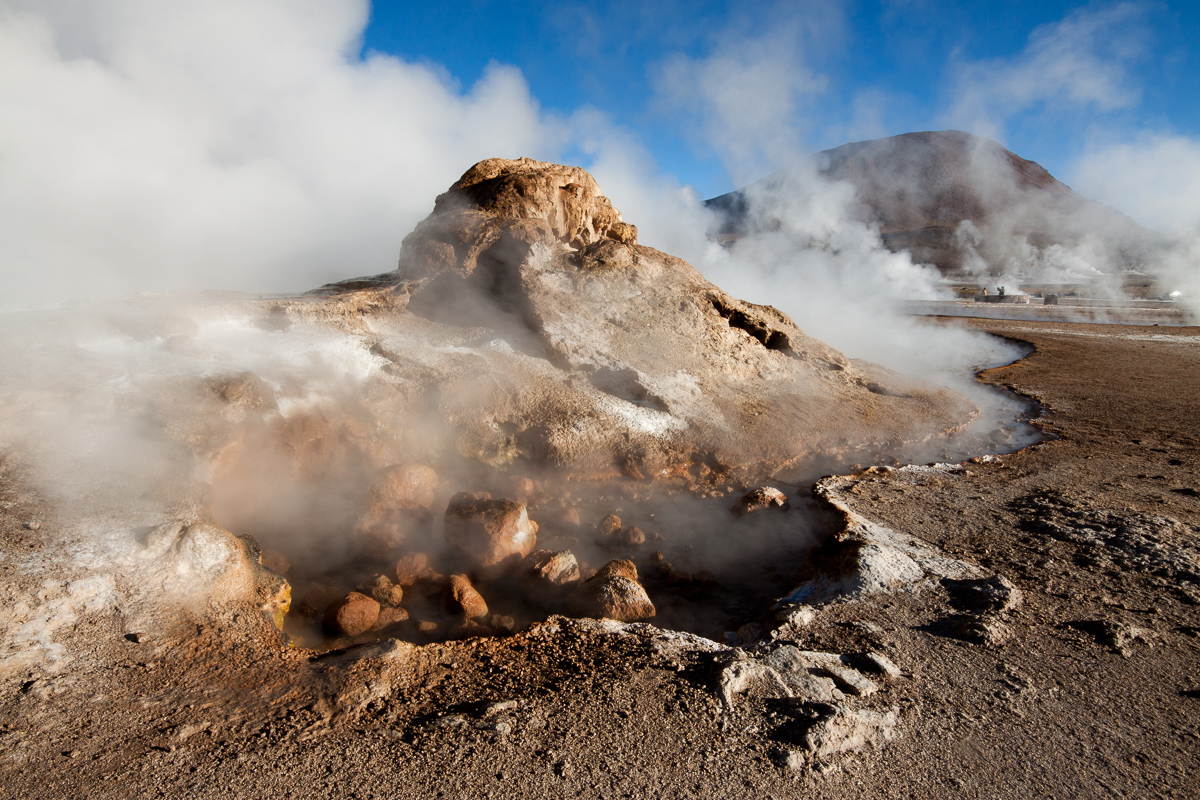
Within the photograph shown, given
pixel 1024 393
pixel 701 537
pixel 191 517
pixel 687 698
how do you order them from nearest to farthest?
pixel 687 698 → pixel 191 517 → pixel 701 537 → pixel 1024 393

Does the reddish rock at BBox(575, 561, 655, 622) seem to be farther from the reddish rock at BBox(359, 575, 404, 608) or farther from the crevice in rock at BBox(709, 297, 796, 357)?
the crevice in rock at BBox(709, 297, 796, 357)

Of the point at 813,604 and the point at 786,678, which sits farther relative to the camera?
the point at 813,604

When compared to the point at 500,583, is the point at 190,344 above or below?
above

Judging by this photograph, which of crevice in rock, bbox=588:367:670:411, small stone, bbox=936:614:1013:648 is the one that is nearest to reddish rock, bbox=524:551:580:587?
small stone, bbox=936:614:1013:648

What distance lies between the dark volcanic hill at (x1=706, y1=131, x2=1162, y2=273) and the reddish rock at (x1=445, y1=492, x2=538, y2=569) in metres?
55.0

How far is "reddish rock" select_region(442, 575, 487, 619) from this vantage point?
295 centimetres

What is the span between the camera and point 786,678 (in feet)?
7.42

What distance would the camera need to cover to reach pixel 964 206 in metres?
82.1

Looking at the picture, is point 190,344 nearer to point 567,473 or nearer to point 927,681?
point 567,473

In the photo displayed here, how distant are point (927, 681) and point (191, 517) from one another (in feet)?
11.1

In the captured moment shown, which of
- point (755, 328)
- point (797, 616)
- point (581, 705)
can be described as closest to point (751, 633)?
point (797, 616)

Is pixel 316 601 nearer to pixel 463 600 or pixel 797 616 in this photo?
pixel 463 600

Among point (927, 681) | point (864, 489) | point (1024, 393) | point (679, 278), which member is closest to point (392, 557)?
point (927, 681)

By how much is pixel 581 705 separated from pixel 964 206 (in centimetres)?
9724
